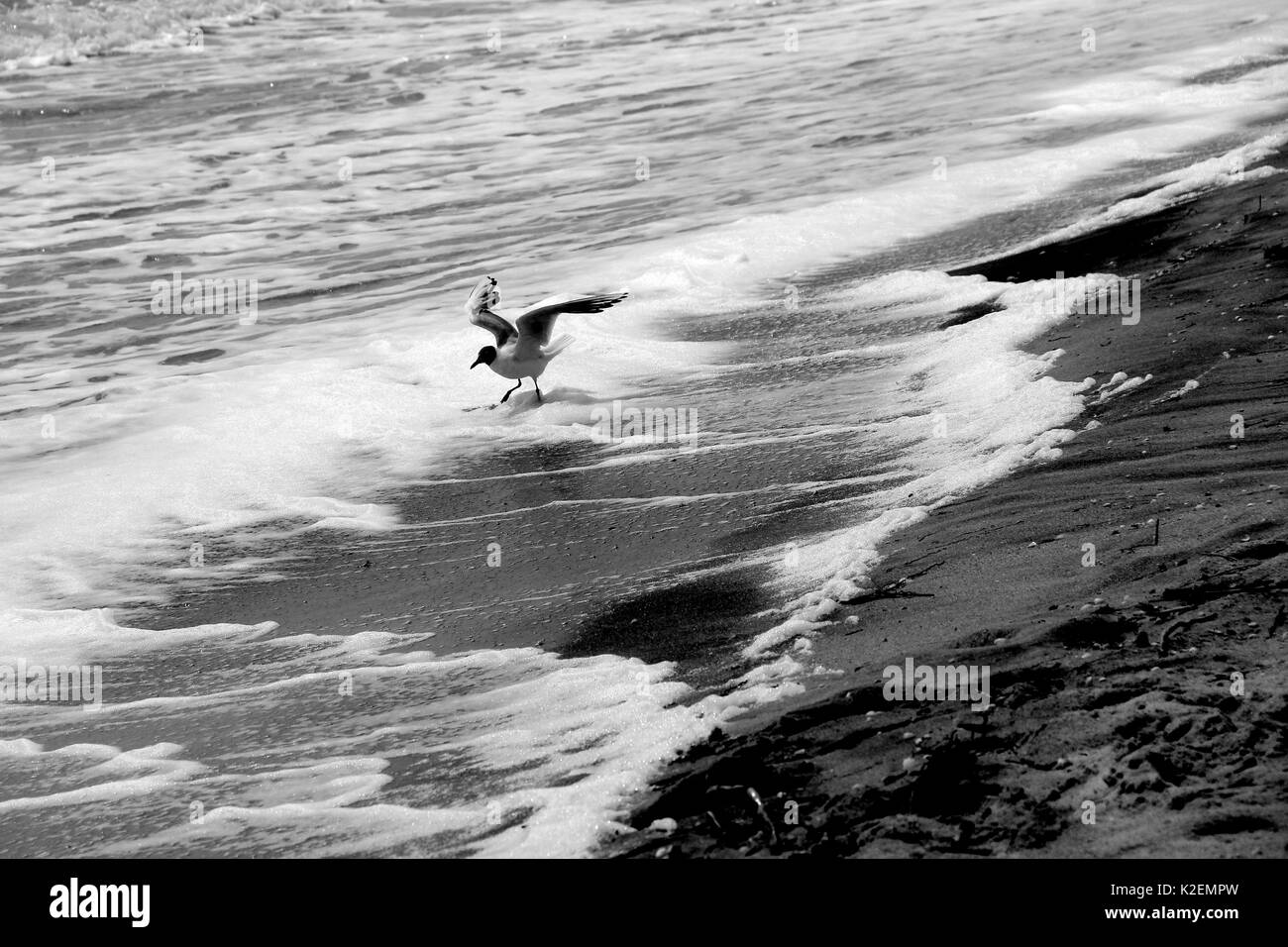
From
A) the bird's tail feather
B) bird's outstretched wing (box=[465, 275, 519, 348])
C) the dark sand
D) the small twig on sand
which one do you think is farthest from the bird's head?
the small twig on sand

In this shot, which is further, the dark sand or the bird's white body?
the bird's white body

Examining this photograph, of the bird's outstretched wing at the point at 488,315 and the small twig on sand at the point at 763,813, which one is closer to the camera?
the small twig on sand at the point at 763,813

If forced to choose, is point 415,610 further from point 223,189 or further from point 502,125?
point 502,125

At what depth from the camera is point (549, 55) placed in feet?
66.2

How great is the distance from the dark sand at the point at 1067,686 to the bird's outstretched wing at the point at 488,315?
352cm

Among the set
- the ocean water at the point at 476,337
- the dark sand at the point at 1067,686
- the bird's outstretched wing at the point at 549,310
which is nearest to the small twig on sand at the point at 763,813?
the dark sand at the point at 1067,686

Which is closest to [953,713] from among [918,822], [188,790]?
[918,822]

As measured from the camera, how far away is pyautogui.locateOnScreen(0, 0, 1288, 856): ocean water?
12.8 ft

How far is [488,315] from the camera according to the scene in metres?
7.62

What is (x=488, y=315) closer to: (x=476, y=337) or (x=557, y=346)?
(x=557, y=346)

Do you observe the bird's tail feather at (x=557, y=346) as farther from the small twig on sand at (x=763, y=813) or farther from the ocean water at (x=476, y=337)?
the small twig on sand at (x=763, y=813)

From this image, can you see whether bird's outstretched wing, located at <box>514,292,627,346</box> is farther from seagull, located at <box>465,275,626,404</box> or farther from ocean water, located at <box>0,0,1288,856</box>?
ocean water, located at <box>0,0,1288,856</box>

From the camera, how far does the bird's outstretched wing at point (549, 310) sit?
7367 millimetres

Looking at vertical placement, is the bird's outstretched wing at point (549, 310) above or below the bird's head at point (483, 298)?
below
